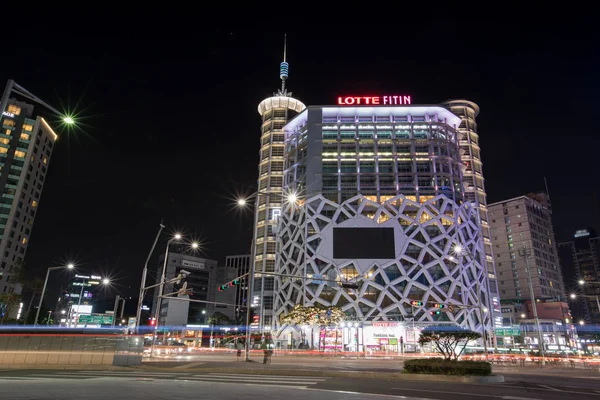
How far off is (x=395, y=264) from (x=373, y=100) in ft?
140

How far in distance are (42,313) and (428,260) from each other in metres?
88.2

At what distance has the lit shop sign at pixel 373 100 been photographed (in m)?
103

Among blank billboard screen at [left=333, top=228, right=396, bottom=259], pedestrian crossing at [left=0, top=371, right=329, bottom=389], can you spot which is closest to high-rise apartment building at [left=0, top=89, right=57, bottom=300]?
blank billboard screen at [left=333, top=228, right=396, bottom=259]

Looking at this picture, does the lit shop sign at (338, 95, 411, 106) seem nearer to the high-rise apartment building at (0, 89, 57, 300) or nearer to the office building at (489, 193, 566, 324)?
the office building at (489, 193, 566, 324)

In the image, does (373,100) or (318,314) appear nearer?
(318,314)

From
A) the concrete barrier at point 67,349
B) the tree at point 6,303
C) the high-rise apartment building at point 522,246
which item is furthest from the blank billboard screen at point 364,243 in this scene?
the concrete barrier at point 67,349

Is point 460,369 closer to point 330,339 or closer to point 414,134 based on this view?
point 330,339

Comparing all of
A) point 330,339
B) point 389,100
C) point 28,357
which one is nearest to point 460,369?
point 28,357

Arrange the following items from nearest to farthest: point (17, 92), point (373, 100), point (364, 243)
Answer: point (17, 92), point (364, 243), point (373, 100)

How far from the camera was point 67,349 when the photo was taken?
28.8 metres

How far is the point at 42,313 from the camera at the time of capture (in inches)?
3706

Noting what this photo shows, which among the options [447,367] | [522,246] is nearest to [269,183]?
[522,246]

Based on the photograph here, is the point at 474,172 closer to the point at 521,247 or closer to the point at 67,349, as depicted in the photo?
the point at 521,247

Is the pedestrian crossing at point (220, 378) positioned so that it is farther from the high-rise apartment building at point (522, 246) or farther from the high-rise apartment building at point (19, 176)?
the high-rise apartment building at point (522, 246)
